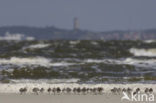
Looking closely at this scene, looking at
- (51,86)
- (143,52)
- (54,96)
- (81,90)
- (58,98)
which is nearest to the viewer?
(58,98)

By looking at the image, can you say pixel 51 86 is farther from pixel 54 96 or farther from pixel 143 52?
pixel 143 52

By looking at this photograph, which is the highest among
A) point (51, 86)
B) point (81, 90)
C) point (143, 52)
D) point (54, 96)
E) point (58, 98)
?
point (58, 98)

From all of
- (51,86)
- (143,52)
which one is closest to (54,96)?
(51,86)

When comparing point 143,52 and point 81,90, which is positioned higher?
point 81,90

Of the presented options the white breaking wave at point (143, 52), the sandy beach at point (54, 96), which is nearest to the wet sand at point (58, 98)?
the sandy beach at point (54, 96)

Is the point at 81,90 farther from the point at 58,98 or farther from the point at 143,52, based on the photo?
the point at 143,52

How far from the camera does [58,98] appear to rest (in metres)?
45.5

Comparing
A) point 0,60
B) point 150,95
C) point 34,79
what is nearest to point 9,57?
point 0,60

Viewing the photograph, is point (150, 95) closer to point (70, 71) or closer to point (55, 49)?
point (70, 71)

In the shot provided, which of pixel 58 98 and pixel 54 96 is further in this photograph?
pixel 54 96

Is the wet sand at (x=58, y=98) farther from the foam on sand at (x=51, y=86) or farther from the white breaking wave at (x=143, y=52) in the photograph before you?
the white breaking wave at (x=143, y=52)

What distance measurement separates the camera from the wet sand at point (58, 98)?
142 feet

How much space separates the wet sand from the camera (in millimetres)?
43188

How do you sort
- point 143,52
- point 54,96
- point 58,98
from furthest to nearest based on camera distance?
1. point 143,52
2. point 54,96
3. point 58,98
